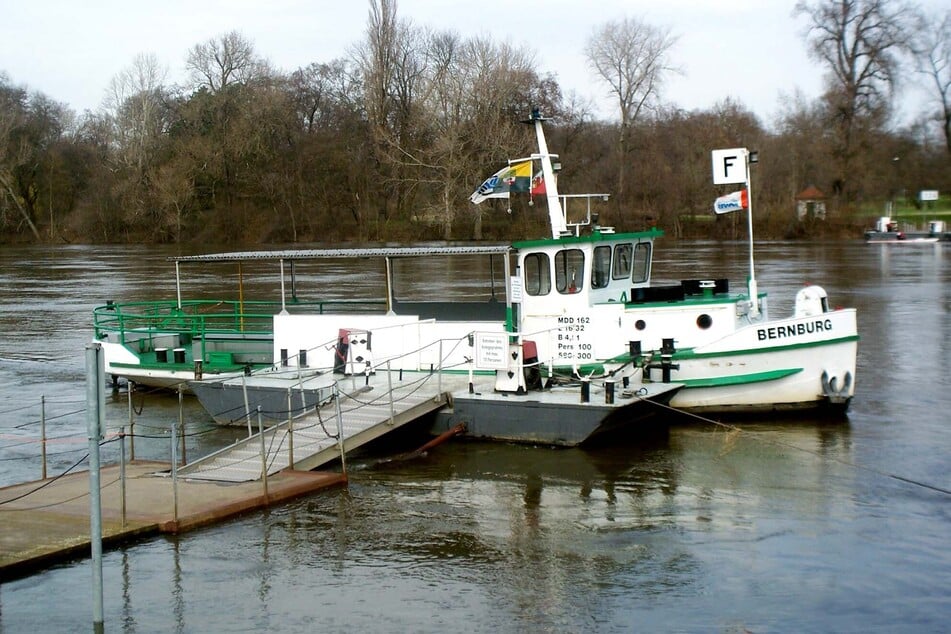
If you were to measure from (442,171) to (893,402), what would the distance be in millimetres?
57445

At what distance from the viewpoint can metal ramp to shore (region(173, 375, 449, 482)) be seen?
43.8 ft

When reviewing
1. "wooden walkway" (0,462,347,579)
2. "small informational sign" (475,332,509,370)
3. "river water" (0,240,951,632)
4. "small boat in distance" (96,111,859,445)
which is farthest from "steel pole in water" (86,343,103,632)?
"small informational sign" (475,332,509,370)

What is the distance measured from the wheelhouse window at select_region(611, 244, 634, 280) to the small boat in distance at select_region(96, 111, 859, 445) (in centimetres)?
3

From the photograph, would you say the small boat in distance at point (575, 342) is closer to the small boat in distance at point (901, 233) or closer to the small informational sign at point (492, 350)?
the small informational sign at point (492, 350)

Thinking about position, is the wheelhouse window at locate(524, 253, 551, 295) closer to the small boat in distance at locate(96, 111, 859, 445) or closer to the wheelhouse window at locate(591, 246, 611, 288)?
the small boat in distance at locate(96, 111, 859, 445)

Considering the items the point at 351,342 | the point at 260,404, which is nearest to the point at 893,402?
the point at 351,342

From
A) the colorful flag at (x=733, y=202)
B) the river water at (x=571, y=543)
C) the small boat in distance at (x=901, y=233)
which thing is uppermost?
the small boat in distance at (x=901, y=233)

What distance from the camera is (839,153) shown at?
251 feet

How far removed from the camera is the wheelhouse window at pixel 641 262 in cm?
1853

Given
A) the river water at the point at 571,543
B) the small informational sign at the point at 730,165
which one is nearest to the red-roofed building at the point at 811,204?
the river water at the point at 571,543

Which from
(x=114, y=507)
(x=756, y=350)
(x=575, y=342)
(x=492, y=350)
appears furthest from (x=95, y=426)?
(x=756, y=350)

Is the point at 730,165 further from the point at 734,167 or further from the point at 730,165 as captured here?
the point at 734,167

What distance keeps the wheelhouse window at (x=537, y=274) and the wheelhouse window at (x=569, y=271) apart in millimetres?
175

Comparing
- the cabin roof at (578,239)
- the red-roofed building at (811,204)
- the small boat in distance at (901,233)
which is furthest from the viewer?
the red-roofed building at (811,204)
